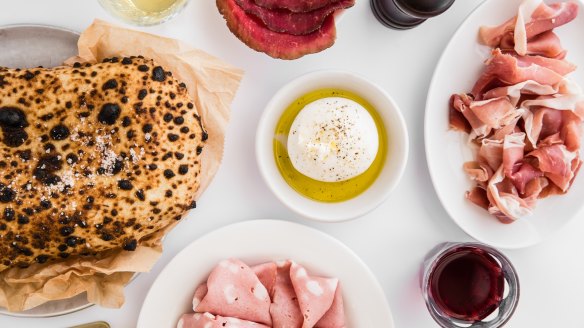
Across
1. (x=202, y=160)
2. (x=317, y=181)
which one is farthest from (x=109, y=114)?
(x=317, y=181)

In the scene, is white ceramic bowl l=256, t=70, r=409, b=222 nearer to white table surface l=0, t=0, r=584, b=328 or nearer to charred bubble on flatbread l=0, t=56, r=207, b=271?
white table surface l=0, t=0, r=584, b=328

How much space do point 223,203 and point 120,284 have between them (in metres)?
0.26

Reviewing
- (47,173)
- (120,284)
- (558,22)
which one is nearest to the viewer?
(47,173)

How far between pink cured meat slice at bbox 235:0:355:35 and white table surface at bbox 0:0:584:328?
11 cm

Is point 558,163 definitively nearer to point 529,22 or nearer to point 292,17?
point 529,22

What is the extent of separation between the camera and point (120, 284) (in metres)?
1.18

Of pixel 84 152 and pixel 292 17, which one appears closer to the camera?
pixel 84 152

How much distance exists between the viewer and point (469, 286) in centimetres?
136

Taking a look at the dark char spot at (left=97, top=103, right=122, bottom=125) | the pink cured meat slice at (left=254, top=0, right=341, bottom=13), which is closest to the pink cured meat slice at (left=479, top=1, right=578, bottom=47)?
the pink cured meat slice at (left=254, top=0, right=341, bottom=13)

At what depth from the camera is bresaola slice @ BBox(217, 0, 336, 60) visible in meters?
1.19

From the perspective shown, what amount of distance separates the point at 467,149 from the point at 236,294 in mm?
568

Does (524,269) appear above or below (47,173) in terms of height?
below

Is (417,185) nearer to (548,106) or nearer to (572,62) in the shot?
(548,106)

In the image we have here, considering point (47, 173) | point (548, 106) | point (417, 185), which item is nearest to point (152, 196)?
point (47, 173)
